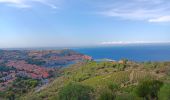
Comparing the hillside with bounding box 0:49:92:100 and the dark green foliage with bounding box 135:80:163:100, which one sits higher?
the dark green foliage with bounding box 135:80:163:100

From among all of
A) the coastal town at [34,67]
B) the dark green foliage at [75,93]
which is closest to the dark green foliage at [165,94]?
the dark green foliage at [75,93]

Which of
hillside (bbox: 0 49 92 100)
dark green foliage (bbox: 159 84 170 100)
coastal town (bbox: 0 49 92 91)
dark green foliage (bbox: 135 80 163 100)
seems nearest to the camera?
dark green foliage (bbox: 159 84 170 100)

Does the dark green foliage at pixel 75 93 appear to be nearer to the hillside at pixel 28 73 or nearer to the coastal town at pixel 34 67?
the hillside at pixel 28 73

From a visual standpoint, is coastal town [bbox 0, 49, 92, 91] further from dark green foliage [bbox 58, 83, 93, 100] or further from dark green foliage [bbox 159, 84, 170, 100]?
dark green foliage [bbox 159, 84, 170, 100]

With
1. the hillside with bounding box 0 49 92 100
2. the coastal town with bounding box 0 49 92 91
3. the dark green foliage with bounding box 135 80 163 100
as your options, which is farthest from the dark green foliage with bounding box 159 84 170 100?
the coastal town with bounding box 0 49 92 91

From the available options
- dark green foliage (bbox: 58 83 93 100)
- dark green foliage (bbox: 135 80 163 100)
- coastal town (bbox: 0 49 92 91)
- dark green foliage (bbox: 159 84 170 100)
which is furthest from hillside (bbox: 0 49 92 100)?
dark green foliage (bbox: 159 84 170 100)

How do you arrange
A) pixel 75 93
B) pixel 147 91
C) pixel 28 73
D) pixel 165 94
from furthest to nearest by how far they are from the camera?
pixel 28 73 < pixel 147 91 < pixel 75 93 < pixel 165 94

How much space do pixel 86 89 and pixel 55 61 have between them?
309 ft

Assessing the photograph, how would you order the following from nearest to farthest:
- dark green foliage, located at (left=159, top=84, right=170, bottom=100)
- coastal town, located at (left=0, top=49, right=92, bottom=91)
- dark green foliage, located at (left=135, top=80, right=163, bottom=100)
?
dark green foliage, located at (left=159, top=84, right=170, bottom=100), dark green foliage, located at (left=135, top=80, right=163, bottom=100), coastal town, located at (left=0, top=49, right=92, bottom=91)

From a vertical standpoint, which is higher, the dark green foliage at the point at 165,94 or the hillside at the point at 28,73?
the dark green foliage at the point at 165,94

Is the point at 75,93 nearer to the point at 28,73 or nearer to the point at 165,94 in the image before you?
the point at 165,94

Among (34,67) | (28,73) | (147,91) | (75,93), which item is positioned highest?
(75,93)

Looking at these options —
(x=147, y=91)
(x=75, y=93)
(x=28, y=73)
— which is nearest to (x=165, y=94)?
(x=147, y=91)

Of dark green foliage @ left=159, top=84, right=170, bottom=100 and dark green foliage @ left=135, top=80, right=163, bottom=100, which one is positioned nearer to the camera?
dark green foliage @ left=159, top=84, right=170, bottom=100
